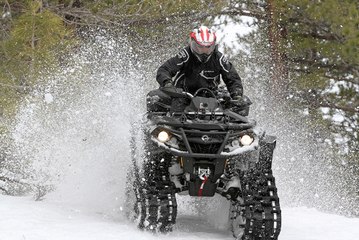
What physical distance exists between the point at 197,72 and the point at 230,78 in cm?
48

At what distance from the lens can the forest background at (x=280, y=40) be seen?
Answer: 54.9 feet

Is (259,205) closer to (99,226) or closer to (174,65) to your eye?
(99,226)

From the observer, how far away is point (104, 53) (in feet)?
62.3

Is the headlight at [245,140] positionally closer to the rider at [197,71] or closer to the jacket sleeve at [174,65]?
the rider at [197,71]

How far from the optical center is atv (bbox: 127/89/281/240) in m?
8.96

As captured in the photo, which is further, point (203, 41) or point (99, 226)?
point (203, 41)

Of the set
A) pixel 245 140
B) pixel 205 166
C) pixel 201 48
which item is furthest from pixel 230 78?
pixel 205 166

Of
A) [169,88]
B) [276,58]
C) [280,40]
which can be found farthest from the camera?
[276,58]

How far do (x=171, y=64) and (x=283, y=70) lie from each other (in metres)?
12.3

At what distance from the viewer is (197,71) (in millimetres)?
10492

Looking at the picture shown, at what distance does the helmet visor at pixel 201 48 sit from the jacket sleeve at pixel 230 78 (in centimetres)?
38

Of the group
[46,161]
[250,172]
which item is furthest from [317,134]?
[250,172]

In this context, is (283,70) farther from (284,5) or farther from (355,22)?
(355,22)

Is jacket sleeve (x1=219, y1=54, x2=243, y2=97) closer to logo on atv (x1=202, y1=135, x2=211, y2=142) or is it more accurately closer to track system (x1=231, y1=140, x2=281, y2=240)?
track system (x1=231, y1=140, x2=281, y2=240)
